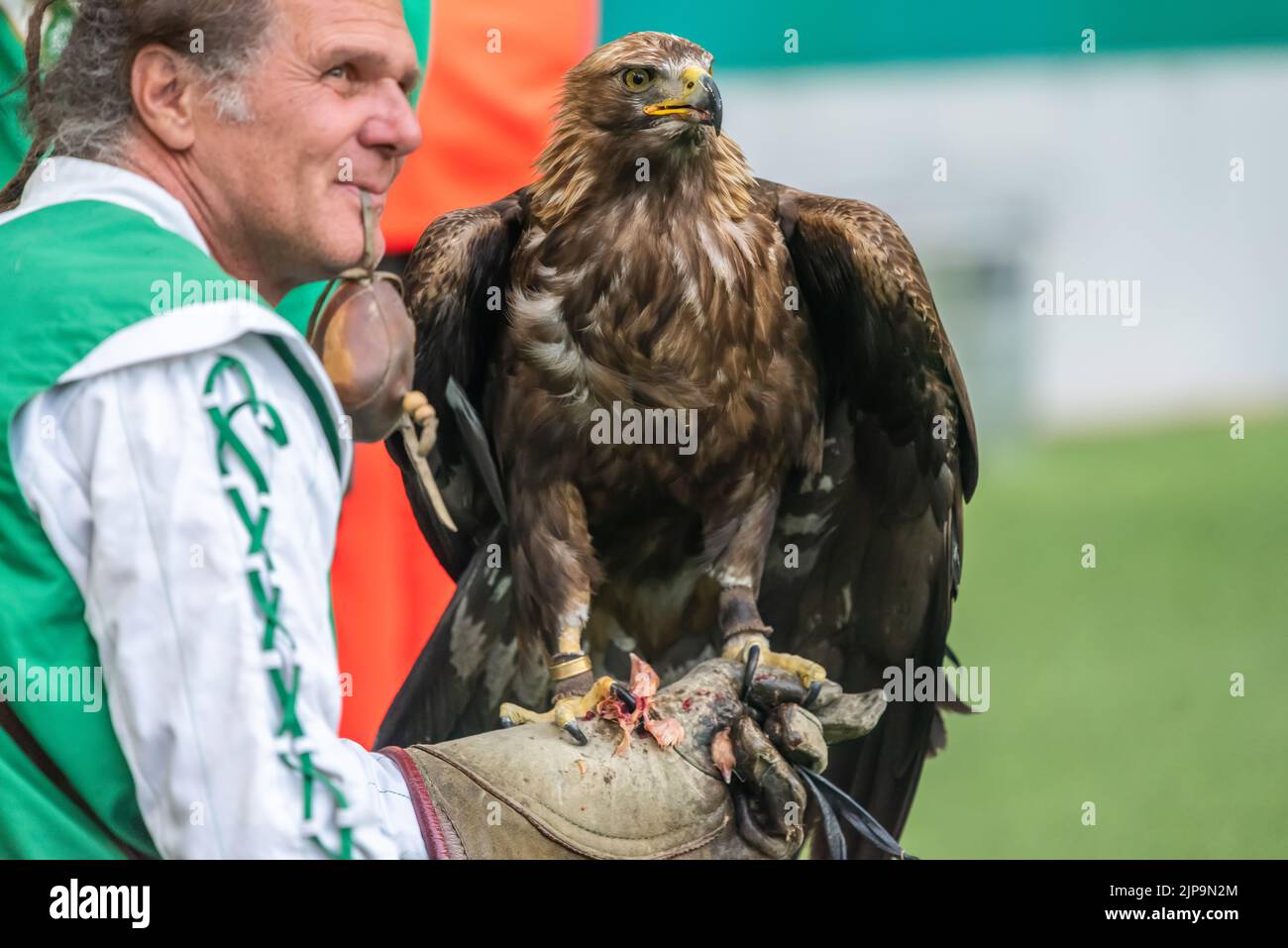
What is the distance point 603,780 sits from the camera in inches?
66.1

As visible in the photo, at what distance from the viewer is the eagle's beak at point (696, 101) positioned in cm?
181

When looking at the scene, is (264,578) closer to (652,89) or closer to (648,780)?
(648,780)

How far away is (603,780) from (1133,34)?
163cm

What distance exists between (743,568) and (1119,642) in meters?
2.60

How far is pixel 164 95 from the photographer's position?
4.85 ft

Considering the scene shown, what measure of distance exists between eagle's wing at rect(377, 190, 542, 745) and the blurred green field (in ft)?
4.15

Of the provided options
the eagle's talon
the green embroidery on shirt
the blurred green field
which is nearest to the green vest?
the green embroidery on shirt

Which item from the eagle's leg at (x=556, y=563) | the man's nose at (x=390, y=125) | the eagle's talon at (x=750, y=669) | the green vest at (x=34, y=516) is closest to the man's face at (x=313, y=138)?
the man's nose at (x=390, y=125)

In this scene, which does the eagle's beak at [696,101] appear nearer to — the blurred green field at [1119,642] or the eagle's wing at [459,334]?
the eagle's wing at [459,334]

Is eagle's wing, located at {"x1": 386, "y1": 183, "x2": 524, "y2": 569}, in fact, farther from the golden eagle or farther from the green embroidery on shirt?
the green embroidery on shirt

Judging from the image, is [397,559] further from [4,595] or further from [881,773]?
[4,595]

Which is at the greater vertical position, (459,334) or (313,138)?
(313,138)

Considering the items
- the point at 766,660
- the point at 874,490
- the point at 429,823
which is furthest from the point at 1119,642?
the point at 429,823

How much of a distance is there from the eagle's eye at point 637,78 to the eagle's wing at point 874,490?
10.3 inches
